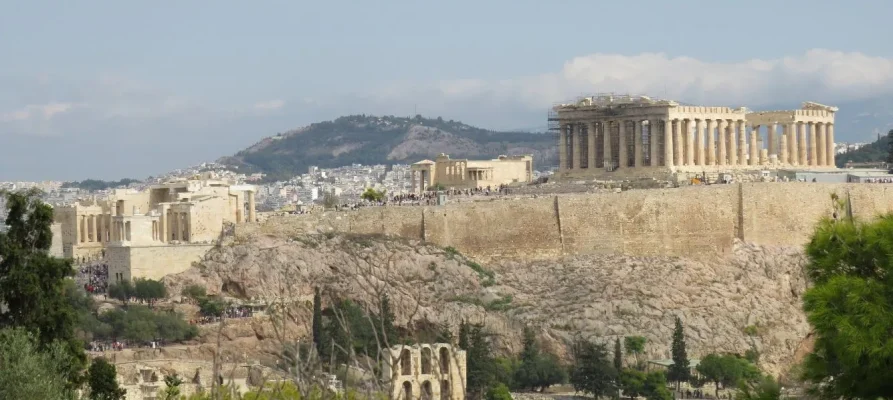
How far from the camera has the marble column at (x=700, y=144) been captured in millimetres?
90562

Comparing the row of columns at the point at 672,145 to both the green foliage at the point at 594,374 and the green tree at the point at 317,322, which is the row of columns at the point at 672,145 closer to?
the green foliage at the point at 594,374

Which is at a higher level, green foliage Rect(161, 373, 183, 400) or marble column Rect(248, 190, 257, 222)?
marble column Rect(248, 190, 257, 222)

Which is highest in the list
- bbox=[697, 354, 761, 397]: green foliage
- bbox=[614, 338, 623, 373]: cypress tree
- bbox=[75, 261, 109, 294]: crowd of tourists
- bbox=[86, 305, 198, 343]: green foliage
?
bbox=[75, 261, 109, 294]: crowd of tourists

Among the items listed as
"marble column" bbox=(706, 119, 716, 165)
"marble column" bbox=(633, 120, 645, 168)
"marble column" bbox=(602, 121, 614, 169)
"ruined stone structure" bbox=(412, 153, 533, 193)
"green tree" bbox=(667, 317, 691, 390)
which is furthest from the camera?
"ruined stone structure" bbox=(412, 153, 533, 193)

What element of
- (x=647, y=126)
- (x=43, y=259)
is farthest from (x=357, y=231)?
(x=43, y=259)

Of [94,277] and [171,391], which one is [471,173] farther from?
[171,391]

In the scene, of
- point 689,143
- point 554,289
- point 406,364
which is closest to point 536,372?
point 554,289

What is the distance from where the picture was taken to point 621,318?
7575 centimetres

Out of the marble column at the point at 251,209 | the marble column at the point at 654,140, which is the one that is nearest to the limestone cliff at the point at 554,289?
the marble column at the point at 251,209

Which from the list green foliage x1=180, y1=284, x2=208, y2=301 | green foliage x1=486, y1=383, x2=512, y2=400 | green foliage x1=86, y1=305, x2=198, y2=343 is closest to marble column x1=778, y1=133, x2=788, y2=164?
green foliage x1=180, y1=284, x2=208, y2=301

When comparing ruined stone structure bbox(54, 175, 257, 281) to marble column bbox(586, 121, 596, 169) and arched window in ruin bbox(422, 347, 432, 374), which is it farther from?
marble column bbox(586, 121, 596, 169)

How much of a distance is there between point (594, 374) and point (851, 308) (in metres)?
36.1

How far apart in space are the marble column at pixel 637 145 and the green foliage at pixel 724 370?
61.0 ft

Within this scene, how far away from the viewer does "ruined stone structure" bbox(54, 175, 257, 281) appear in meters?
72.1
